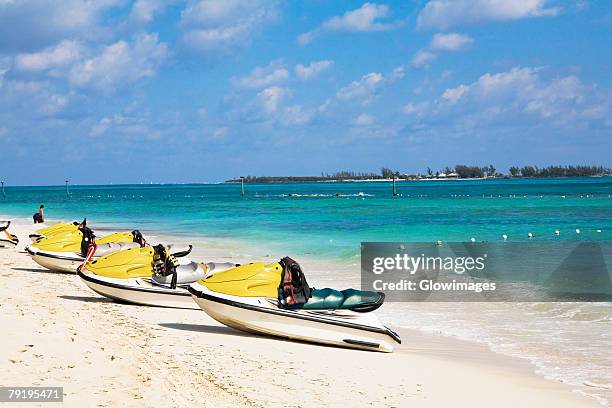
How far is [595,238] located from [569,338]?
19843mm

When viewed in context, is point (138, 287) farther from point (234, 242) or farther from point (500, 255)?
point (234, 242)

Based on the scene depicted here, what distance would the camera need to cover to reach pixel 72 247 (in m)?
16.4

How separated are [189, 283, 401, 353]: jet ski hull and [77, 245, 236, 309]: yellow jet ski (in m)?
2.33

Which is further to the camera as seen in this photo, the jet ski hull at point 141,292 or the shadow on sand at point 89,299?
the shadow on sand at point 89,299

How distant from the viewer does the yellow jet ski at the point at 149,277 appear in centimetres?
1184

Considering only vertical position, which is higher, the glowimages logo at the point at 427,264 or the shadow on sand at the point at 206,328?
the shadow on sand at the point at 206,328

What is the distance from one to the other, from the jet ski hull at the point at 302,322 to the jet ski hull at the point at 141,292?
2277mm

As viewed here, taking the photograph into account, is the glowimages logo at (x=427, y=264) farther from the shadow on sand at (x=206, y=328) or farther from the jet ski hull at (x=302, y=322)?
the jet ski hull at (x=302, y=322)

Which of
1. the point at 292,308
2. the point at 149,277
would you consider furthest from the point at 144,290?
the point at 292,308

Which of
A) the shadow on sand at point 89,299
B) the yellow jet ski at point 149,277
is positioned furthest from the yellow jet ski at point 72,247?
the yellow jet ski at point 149,277

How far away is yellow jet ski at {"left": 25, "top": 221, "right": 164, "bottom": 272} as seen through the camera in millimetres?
16109

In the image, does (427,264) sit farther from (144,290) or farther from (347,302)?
(347,302)

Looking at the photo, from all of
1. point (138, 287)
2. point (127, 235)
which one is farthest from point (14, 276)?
point (138, 287)

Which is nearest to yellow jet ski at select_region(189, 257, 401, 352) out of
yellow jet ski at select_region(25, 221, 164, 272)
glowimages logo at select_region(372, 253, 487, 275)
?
yellow jet ski at select_region(25, 221, 164, 272)
